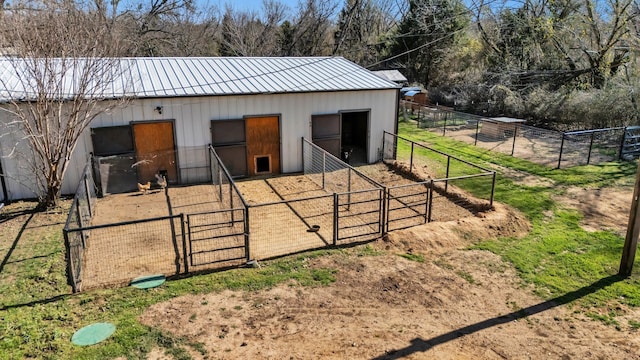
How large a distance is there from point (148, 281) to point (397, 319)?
4.09 meters

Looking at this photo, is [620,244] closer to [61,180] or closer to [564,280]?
[564,280]

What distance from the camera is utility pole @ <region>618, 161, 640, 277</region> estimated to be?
757cm

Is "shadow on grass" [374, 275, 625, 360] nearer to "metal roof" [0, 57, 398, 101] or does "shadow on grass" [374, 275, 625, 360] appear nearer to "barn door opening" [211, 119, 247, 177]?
"metal roof" [0, 57, 398, 101]

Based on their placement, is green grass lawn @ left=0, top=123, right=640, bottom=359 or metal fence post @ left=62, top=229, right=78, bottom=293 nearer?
green grass lawn @ left=0, top=123, right=640, bottom=359

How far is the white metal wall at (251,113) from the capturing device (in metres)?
11.8

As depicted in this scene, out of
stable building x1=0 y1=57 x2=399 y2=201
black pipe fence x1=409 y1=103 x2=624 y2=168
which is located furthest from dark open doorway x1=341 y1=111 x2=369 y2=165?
black pipe fence x1=409 y1=103 x2=624 y2=168

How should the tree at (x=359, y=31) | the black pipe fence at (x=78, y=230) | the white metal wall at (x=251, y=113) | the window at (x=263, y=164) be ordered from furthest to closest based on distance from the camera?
the tree at (x=359, y=31) → the window at (x=263, y=164) → the white metal wall at (x=251, y=113) → the black pipe fence at (x=78, y=230)

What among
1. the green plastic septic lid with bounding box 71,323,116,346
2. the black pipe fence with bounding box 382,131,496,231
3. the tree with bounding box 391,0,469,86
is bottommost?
the green plastic septic lid with bounding box 71,323,116,346

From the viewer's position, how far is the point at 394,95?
50.2 ft

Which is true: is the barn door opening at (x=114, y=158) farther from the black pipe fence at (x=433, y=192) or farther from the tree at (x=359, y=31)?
the tree at (x=359, y=31)

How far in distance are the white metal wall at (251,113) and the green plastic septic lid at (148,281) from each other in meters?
6.03

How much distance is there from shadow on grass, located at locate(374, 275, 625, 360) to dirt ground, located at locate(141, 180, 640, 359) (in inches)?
0.7

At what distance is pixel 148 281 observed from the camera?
23.7 ft

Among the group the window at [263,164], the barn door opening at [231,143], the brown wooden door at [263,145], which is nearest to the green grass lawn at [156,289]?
the barn door opening at [231,143]
